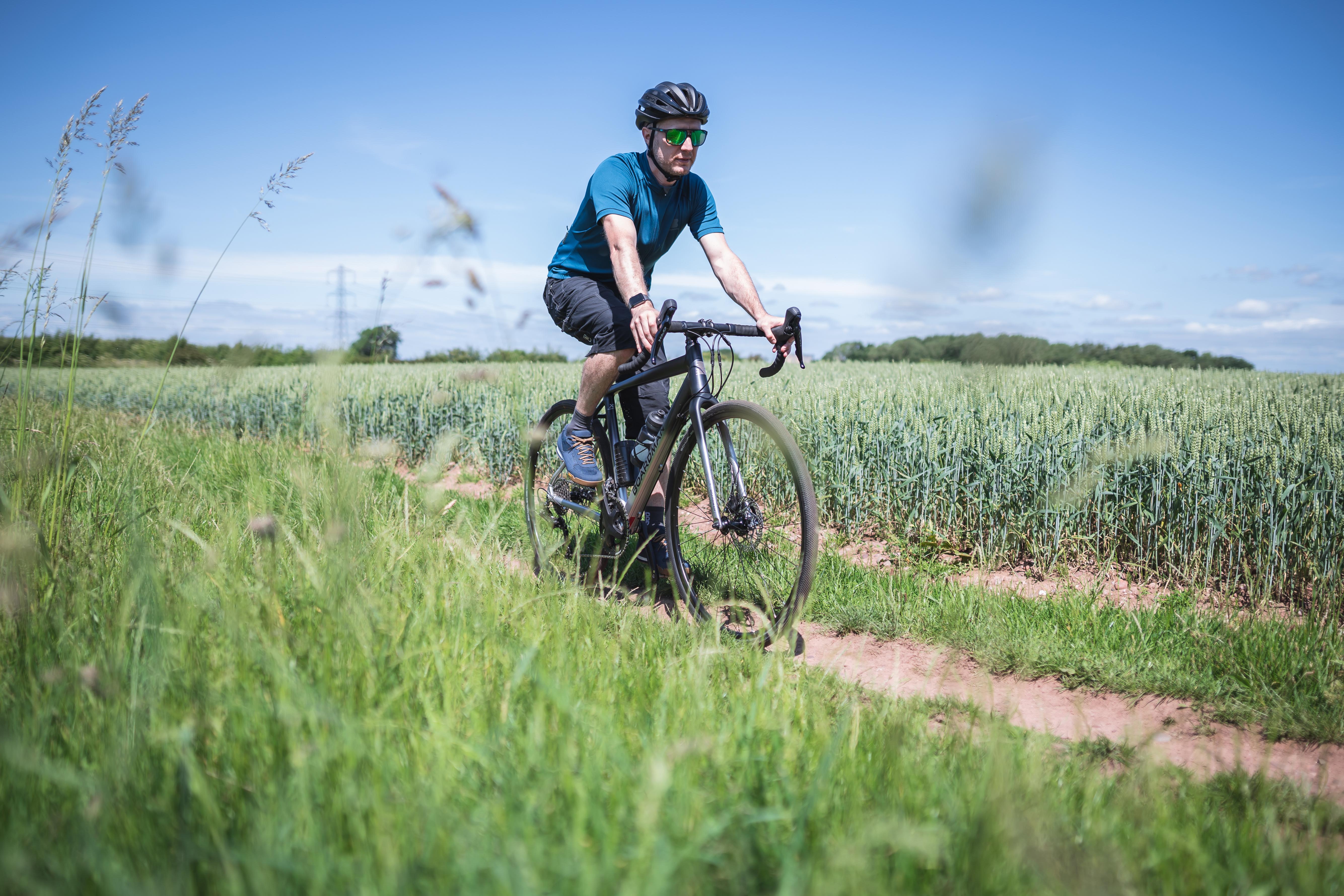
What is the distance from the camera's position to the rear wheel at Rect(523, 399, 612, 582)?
429 cm

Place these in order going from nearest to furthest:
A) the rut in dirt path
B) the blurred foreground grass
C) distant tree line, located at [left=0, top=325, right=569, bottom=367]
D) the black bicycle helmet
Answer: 1. the blurred foreground grass
2. the rut in dirt path
3. distant tree line, located at [left=0, top=325, right=569, bottom=367]
4. the black bicycle helmet

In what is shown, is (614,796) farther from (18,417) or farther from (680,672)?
(18,417)

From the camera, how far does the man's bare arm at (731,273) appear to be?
385 cm

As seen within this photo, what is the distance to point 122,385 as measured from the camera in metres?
17.7

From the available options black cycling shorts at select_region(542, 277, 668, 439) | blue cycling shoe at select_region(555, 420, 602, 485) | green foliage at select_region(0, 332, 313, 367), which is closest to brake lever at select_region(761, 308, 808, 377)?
black cycling shorts at select_region(542, 277, 668, 439)

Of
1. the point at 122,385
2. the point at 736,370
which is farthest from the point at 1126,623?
the point at 122,385

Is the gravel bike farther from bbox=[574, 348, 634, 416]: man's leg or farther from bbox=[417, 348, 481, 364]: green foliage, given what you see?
bbox=[417, 348, 481, 364]: green foliage

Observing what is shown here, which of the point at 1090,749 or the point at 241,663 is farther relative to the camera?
the point at 1090,749

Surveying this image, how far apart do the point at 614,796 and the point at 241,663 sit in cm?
113

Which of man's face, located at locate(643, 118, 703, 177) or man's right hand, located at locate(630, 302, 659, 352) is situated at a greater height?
man's face, located at locate(643, 118, 703, 177)

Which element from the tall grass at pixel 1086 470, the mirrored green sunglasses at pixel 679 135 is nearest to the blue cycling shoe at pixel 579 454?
the tall grass at pixel 1086 470

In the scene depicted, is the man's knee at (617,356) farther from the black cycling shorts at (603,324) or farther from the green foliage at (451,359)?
the green foliage at (451,359)

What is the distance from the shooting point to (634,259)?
3508 mm

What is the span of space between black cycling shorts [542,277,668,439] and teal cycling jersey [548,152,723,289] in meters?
0.11
